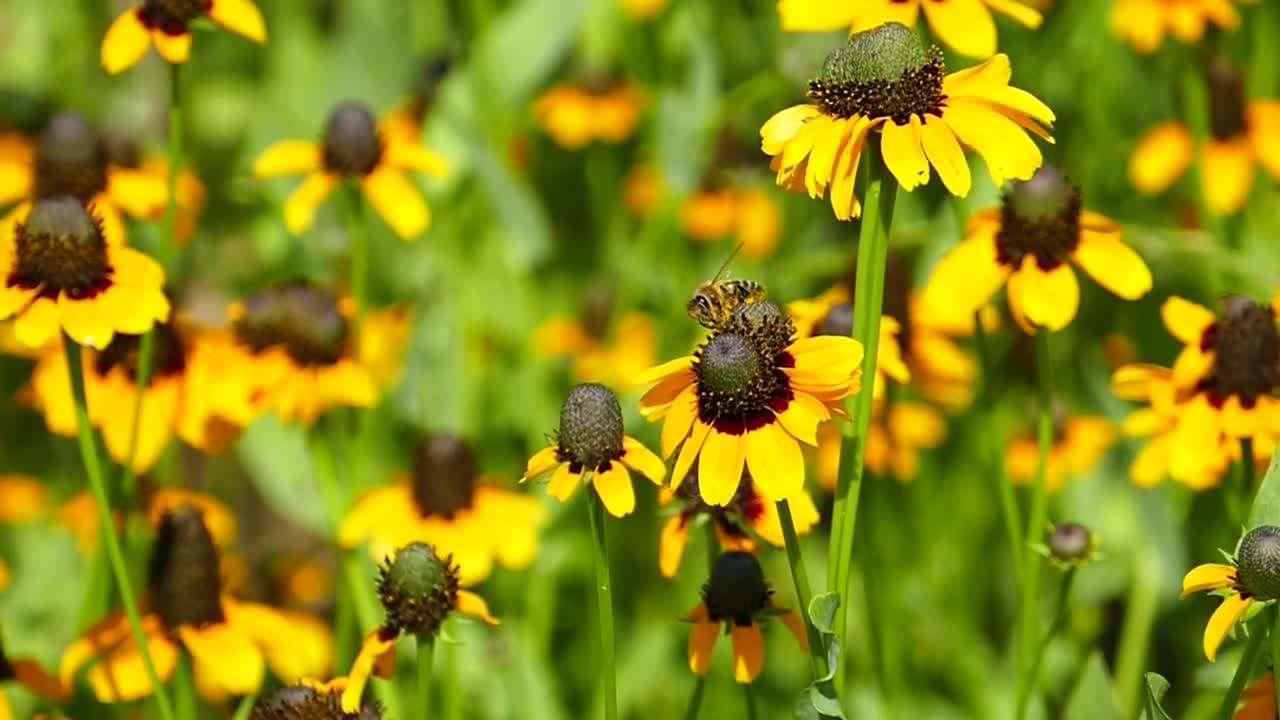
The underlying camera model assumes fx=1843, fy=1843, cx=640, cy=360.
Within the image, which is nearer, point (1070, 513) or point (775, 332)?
point (775, 332)

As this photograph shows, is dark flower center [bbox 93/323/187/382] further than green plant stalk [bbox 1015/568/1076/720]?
Yes

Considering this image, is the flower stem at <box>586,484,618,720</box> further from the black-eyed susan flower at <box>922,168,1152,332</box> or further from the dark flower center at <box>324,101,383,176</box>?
the dark flower center at <box>324,101,383,176</box>

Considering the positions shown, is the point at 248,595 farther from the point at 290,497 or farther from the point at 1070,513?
the point at 1070,513

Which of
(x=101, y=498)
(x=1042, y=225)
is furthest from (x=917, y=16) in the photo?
(x=101, y=498)

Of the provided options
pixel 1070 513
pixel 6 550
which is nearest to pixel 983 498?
pixel 1070 513

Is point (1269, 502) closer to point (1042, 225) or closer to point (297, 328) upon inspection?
point (1042, 225)

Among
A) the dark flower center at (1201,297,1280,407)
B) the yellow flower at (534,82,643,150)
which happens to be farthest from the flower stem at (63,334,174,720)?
the yellow flower at (534,82,643,150)
